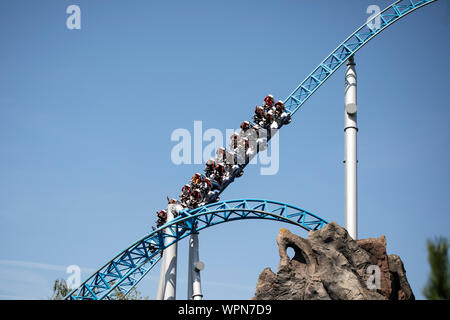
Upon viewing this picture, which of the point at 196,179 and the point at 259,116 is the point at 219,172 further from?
the point at 259,116

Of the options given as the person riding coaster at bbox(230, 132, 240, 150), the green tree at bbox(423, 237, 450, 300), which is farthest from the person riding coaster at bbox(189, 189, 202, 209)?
the green tree at bbox(423, 237, 450, 300)

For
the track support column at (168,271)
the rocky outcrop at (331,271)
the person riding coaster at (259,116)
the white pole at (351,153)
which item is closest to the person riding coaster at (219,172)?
the track support column at (168,271)

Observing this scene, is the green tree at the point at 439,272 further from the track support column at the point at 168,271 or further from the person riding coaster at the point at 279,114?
the person riding coaster at the point at 279,114

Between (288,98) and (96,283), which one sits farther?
(288,98)

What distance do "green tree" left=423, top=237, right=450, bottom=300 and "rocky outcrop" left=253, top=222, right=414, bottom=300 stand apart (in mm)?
7549

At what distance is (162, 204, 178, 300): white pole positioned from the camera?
19.4 metres

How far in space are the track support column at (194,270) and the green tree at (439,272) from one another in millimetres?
14080

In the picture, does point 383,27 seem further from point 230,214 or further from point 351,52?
point 230,214

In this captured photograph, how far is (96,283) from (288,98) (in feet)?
33.7
